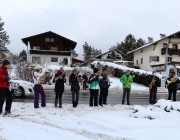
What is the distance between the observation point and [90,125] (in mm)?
6609

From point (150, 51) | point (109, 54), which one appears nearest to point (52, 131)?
point (150, 51)

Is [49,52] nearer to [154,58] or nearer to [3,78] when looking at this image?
[154,58]

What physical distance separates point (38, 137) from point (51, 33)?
49293 millimetres

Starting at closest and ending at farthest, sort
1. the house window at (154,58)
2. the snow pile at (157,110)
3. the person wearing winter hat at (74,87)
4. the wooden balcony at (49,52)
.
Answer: the snow pile at (157,110)
the person wearing winter hat at (74,87)
the house window at (154,58)
the wooden balcony at (49,52)

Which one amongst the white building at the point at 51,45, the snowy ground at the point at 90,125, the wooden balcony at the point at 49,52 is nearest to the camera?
the snowy ground at the point at 90,125

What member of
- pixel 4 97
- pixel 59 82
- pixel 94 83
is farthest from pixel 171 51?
pixel 4 97

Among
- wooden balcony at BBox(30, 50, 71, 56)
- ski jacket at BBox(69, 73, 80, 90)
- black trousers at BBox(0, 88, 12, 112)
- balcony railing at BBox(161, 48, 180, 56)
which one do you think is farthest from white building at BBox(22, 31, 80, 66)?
black trousers at BBox(0, 88, 12, 112)

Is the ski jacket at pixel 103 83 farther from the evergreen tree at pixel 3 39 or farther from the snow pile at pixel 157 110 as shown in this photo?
the evergreen tree at pixel 3 39

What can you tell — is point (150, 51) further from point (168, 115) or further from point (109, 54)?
point (168, 115)

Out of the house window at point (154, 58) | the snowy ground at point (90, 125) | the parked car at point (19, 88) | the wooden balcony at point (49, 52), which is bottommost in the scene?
the snowy ground at point (90, 125)

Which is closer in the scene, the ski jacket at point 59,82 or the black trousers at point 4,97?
the black trousers at point 4,97

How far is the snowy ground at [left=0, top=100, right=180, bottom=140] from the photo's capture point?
5404mm

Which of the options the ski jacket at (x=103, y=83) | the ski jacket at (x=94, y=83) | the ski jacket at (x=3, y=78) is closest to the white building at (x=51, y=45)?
the ski jacket at (x=103, y=83)

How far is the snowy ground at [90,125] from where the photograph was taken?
17.7ft
